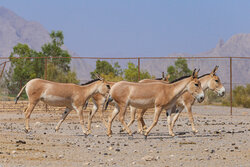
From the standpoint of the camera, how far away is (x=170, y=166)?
29.7 ft

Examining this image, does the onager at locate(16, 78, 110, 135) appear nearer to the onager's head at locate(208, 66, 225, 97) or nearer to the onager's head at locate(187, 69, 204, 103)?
the onager's head at locate(187, 69, 204, 103)

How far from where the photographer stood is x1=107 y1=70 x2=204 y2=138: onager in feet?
47.1

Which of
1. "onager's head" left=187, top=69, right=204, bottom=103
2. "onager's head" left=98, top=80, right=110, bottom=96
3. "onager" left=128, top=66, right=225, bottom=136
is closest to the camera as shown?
"onager's head" left=187, top=69, right=204, bottom=103

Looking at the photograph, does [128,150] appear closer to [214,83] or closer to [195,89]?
[195,89]

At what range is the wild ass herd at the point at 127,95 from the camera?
14.4 m

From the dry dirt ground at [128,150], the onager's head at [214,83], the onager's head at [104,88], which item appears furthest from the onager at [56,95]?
the onager's head at [214,83]

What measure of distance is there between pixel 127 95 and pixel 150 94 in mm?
761

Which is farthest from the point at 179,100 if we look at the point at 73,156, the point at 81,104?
the point at 73,156

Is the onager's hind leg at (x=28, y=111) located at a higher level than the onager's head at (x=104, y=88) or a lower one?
lower

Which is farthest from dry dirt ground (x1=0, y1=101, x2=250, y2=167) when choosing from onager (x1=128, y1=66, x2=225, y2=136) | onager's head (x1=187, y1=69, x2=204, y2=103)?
onager's head (x1=187, y1=69, x2=204, y2=103)

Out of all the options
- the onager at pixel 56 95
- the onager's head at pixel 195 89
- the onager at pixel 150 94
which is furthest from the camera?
the onager at pixel 56 95

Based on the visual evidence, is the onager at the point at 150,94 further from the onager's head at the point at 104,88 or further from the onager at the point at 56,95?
the onager at the point at 56,95

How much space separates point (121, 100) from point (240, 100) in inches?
1200

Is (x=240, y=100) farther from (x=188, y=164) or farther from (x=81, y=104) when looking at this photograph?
(x=188, y=164)
